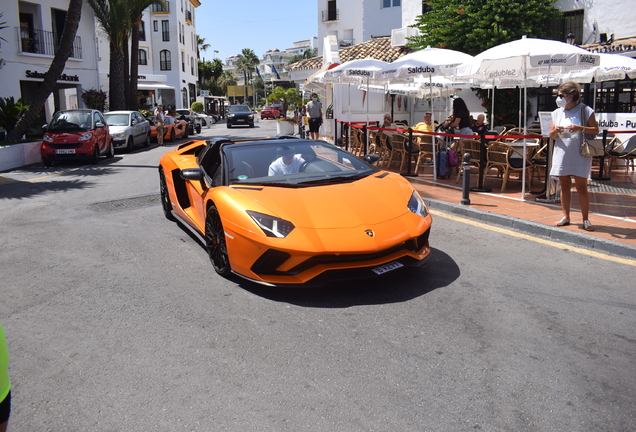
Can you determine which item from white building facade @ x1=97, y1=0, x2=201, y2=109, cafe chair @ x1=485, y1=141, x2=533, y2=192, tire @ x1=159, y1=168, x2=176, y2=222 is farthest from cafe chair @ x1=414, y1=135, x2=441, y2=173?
white building facade @ x1=97, y1=0, x2=201, y2=109

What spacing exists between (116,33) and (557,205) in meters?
25.1

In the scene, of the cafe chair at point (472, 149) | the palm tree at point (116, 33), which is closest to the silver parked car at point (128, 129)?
the palm tree at point (116, 33)

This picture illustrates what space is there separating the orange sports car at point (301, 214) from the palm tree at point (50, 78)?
14683 mm

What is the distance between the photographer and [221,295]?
4.72 m

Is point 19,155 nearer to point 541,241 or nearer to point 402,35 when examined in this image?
point 541,241

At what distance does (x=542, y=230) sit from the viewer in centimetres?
671

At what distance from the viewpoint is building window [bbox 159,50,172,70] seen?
56594mm

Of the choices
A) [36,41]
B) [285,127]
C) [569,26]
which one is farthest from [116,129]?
[569,26]

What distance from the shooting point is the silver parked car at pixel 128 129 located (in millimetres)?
19219

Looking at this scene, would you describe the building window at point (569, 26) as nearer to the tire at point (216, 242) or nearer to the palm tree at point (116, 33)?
the tire at point (216, 242)

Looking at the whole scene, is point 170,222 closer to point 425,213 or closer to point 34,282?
point 34,282

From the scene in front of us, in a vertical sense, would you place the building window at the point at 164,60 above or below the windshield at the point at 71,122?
above

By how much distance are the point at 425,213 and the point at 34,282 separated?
375 centimetres

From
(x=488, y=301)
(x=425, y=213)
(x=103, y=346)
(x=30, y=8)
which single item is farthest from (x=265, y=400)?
(x=30, y=8)
